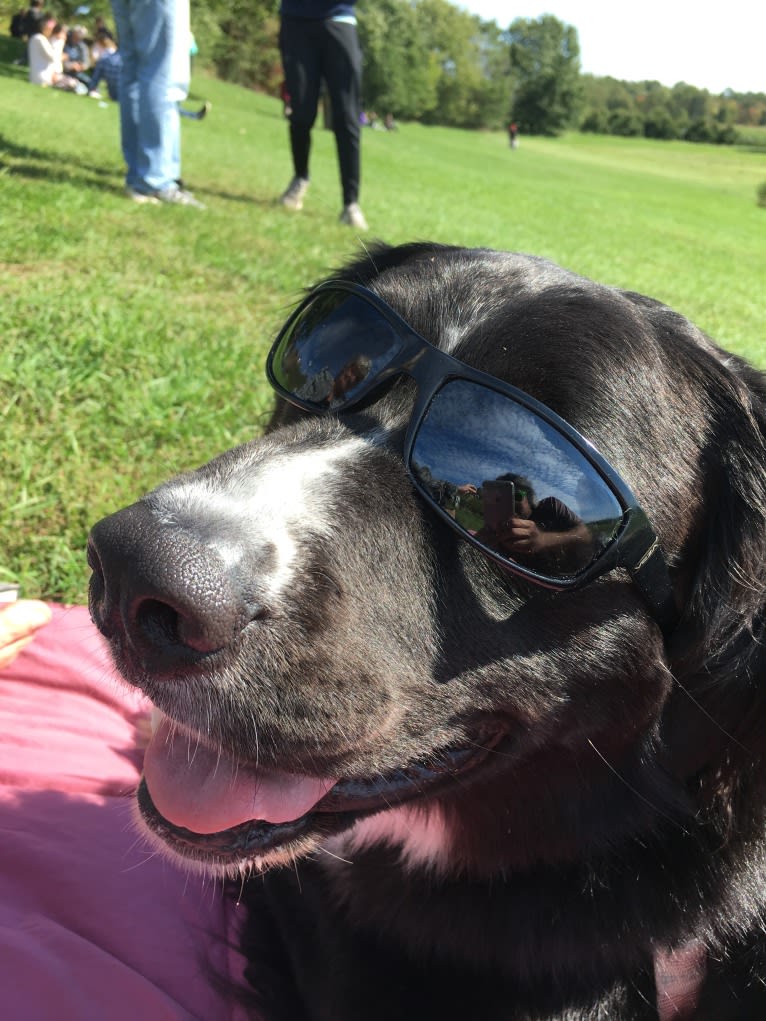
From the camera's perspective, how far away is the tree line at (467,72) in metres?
53.1

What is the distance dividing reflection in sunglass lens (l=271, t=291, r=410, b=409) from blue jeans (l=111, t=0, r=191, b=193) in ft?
20.7

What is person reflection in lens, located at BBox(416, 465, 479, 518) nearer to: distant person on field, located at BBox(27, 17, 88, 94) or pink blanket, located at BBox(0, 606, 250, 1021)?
pink blanket, located at BBox(0, 606, 250, 1021)

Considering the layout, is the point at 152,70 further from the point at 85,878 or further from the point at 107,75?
the point at 107,75

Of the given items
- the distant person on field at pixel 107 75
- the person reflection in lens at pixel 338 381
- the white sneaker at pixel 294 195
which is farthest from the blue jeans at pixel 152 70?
the distant person on field at pixel 107 75

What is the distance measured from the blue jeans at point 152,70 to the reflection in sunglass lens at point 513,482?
6948 millimetres

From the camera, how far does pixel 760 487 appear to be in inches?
73.4

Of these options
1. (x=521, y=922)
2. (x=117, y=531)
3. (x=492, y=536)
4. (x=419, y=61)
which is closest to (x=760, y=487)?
(x=492, y=536)

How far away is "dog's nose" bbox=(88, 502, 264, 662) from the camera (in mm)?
1386

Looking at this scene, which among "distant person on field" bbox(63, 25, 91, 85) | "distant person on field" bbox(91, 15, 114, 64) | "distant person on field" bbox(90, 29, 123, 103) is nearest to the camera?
"distant person on field" bbox(90, 29, 123, 103)

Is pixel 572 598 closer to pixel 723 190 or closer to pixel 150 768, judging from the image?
pixel 150 768

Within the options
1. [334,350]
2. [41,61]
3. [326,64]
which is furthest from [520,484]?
[41,61]

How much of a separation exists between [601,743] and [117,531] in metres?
1.06

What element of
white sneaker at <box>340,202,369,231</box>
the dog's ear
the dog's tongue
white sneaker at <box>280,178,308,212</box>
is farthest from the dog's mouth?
white sneaker at <box>280,178,308,212</box>

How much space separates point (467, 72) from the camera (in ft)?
283
